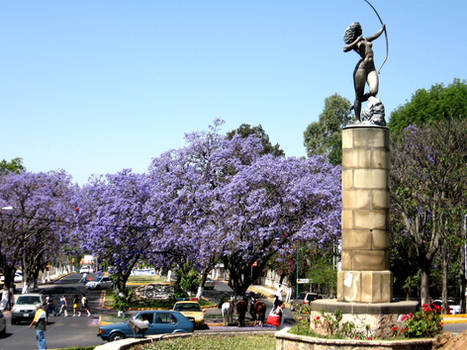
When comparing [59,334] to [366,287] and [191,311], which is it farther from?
[366,287]

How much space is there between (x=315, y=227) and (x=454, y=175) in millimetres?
8884

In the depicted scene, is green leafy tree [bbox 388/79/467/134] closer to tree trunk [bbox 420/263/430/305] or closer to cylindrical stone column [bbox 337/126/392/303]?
tree trunk [bbox 420/263/430/305]

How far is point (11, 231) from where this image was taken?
2082 inches

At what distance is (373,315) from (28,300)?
89.9ft

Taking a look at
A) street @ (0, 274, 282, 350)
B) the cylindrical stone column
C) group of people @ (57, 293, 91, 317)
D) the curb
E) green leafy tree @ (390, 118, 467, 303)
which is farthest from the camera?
group of people @ (57, 293, 91, 317)

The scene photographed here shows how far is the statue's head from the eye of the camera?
18.2m

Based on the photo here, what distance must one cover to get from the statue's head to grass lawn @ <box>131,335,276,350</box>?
29.3ft

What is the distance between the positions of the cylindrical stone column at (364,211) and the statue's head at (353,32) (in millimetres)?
2578

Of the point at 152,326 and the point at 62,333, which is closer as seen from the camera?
the point at 152,326

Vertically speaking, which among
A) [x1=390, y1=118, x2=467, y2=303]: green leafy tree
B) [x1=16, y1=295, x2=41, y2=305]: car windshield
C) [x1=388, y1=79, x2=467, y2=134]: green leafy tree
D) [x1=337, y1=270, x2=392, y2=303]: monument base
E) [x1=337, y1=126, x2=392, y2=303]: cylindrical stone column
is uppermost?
[x1=388, y1=79, x2=467, y2=134]: green leafy tree

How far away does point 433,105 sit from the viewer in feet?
180

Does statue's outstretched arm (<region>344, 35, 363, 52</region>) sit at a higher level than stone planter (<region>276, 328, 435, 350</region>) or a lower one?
higher

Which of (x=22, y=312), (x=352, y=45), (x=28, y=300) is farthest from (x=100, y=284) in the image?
(x=352, y=45)

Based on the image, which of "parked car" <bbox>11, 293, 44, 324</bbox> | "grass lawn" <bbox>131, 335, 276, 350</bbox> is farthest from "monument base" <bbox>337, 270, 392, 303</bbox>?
"parked car" <bbox>11, 293, 44, 324</bbox>
